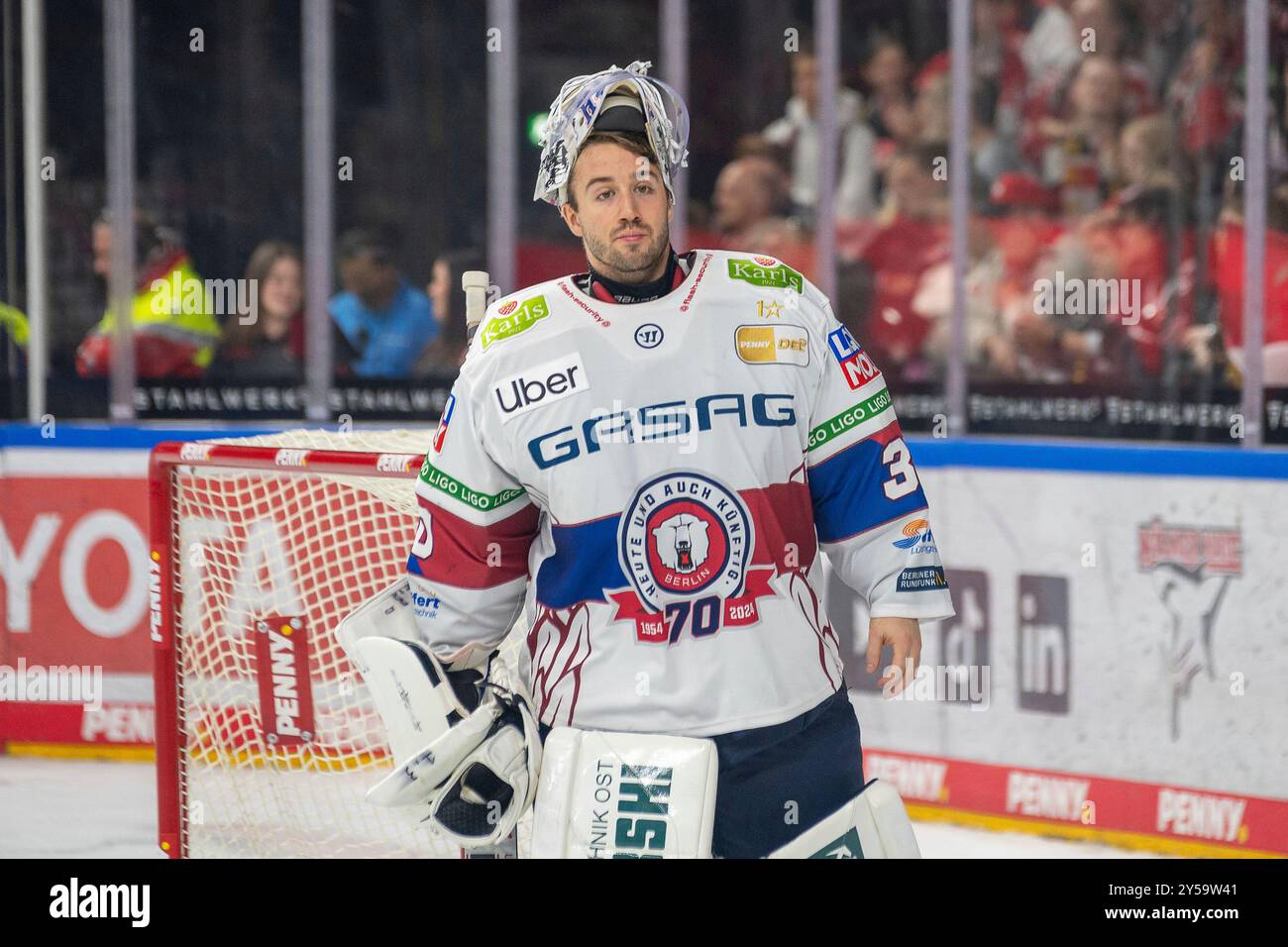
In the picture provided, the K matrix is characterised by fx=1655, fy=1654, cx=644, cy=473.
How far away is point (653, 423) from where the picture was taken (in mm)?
2387

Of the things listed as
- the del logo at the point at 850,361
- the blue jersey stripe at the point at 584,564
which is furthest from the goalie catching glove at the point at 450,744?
the del logo at the point at 850,361

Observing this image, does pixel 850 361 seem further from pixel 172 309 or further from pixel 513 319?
pixel 172 309

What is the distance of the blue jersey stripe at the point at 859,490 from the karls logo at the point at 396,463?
1.10 m

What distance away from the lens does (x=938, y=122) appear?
5.09m

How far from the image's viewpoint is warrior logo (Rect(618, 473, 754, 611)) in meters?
2.38

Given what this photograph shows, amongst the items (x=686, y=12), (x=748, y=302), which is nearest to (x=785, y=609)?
(x=748, y=302)

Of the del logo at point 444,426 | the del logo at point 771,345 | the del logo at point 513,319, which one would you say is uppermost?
the del logo at point 513,319

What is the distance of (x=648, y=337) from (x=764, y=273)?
8.8 inches

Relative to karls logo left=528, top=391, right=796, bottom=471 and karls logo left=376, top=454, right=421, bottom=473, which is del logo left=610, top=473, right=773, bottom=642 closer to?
karls logo left=528, top=391, right=796, bottom=471

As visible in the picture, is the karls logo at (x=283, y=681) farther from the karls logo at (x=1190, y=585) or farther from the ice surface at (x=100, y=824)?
the karls logo at (x=1190, y=585)

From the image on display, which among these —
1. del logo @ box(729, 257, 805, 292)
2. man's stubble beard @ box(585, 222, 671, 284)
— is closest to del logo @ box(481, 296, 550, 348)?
man's stubble beard @ box(585, 222, 671, 284)

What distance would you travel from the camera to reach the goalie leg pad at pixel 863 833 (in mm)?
2402

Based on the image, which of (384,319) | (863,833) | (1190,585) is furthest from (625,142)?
(384,319)

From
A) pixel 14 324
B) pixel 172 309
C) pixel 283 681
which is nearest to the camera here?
pixel 283 681
